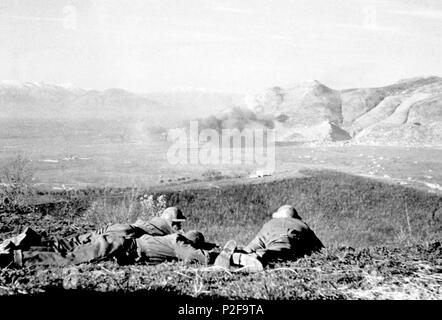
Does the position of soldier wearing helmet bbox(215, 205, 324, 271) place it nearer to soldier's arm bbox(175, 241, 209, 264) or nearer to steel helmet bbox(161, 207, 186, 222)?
soldier's arm bbox(175, 241, 209, 264)

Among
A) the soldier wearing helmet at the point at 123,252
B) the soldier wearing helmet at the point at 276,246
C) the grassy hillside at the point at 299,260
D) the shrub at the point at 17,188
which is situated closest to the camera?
the grassy hillside at the point at 299,260

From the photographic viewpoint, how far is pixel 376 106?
3353 cm

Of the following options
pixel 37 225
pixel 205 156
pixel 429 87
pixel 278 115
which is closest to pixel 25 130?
pixel 205 156

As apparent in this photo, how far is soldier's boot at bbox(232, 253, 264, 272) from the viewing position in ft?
14.1

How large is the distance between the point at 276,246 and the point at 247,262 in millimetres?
668

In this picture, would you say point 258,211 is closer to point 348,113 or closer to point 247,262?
point 247,262

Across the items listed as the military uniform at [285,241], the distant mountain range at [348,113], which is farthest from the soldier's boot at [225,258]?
the distant mountain range at [348,113]

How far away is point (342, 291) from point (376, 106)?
Answer: 105ft

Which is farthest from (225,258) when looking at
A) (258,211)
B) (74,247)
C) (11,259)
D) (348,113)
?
(348,113)

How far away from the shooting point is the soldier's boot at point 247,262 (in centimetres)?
430

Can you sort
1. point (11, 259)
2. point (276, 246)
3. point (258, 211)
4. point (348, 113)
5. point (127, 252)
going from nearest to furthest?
point (11, 259) < point (127, 252) < point (276, 246) < point (258, 211) < point (348, 113)

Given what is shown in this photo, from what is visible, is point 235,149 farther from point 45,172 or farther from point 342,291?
Result: point 342,291

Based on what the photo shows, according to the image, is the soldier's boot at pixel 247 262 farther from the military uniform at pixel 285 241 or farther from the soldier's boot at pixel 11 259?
the soldier's boot at pixel 11 259

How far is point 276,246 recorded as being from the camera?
16.3ft
